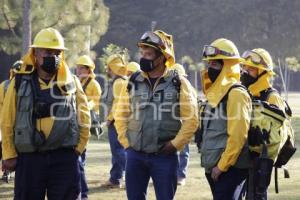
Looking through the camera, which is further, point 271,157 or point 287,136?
point 287,136

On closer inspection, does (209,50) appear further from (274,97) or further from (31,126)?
(31,126)

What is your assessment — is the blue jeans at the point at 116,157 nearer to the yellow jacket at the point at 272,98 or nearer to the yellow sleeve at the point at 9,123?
the yellow jacket at the point at 272,98

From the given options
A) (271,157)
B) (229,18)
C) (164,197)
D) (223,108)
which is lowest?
(164,197)

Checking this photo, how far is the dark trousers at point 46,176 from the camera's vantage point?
6363mm

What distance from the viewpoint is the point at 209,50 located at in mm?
6398

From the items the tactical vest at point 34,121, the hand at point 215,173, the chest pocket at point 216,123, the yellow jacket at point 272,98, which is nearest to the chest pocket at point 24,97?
the tactical vest at point 34,121

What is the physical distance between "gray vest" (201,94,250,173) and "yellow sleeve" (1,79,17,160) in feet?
5.73

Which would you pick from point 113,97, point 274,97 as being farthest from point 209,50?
point 113,97

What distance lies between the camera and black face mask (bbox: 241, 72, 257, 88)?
738 centimetres

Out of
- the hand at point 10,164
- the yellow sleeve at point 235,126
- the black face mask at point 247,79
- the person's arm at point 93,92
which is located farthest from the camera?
the person's arm at point 93,92

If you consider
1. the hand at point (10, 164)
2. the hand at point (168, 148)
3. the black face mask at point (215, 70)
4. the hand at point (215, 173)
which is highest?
the black face mask at point (215, 70)

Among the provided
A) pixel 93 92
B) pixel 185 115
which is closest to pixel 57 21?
pixel 93 92

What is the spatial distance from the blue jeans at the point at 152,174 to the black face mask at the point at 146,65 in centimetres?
79

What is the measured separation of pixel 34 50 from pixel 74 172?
1182mm
